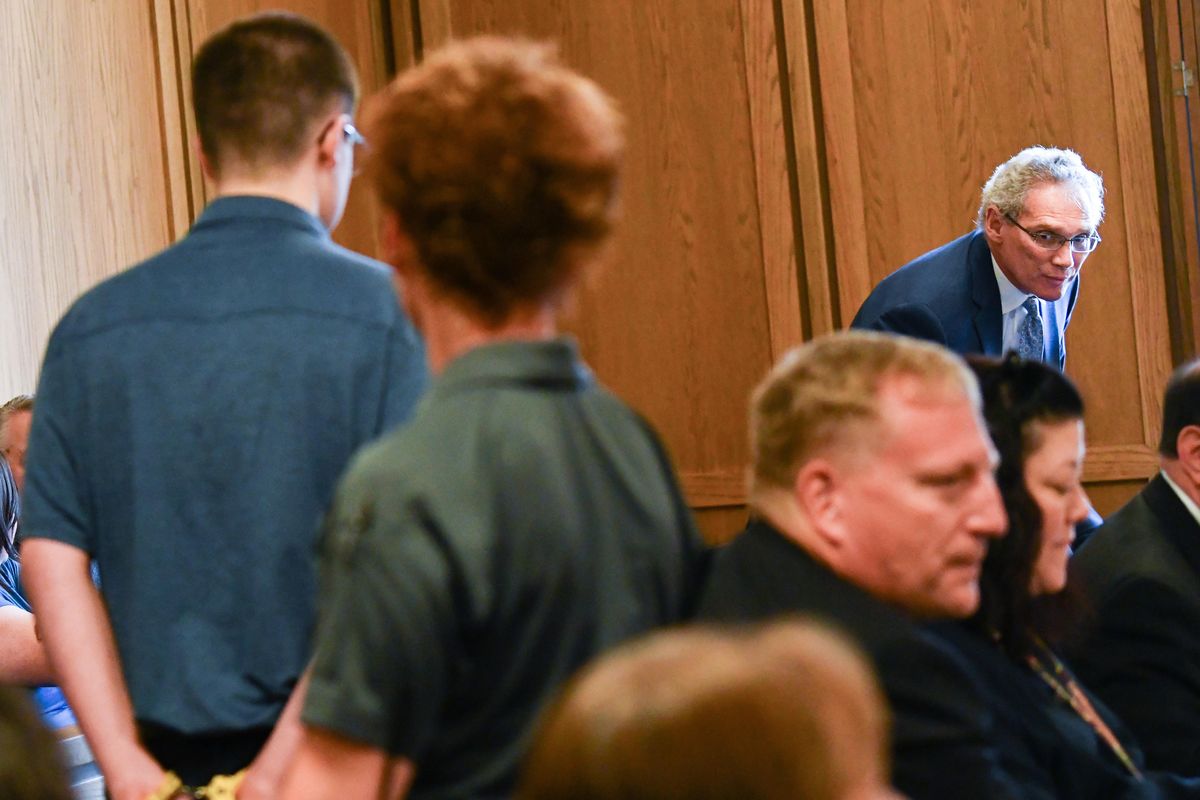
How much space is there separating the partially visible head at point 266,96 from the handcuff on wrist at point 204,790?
726 mm

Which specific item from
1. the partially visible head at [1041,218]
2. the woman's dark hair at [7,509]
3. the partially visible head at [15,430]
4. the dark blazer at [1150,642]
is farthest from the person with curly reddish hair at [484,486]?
the partially visible head at [15,430]

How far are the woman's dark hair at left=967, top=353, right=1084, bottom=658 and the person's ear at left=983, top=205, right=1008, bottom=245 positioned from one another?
208 cm

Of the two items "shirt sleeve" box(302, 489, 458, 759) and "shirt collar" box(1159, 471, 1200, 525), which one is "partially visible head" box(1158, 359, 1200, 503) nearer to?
"shirt collar" box(1159, 471, 1200, 525)

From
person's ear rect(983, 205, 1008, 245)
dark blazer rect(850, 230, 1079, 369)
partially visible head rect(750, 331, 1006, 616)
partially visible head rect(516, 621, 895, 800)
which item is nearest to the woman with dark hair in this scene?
partially visible head rect(750, 331, 1006, 616)

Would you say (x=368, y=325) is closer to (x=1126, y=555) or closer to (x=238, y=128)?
(x=238, y=128)

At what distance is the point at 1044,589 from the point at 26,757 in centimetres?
149

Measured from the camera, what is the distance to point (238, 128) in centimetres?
193

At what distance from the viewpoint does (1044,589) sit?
2.09 metres

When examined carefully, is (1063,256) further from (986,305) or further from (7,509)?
(7,509)

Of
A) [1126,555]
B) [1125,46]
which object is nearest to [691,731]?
[1126,555]

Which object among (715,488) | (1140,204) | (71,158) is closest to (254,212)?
(71,158)

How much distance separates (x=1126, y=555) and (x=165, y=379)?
57.9 inches

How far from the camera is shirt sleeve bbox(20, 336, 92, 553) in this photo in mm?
1889

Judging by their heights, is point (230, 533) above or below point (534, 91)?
below
